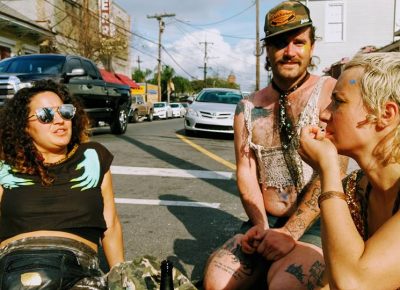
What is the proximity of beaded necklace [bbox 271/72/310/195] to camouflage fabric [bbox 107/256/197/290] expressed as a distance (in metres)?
1.05

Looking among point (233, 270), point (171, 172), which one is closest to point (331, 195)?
point (233, 270)

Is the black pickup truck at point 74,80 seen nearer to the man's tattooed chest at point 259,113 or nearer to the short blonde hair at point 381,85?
the man's tattooed chest at point 259,113

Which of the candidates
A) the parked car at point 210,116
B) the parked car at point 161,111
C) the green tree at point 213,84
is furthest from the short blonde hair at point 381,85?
the green tree at point 213,84

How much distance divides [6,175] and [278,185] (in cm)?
163

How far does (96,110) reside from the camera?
12445mm

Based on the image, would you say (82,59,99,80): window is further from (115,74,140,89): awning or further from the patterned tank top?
(115,74,140,89): awning

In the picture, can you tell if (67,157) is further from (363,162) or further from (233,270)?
(363,162)

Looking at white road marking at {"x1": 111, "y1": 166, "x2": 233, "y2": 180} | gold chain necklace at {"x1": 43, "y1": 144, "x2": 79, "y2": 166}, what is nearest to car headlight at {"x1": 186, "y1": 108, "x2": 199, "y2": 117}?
white road marking at {"x1": 111, "y1": 166, "x2": 233, "y2": 180}

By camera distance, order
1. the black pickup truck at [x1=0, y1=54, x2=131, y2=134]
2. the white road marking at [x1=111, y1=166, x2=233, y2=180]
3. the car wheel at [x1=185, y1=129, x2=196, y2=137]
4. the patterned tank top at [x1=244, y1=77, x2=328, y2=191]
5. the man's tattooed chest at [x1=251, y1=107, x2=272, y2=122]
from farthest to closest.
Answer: the car wheel at [x1=185, y1=129, x2=196, y2=137] → the black pickup truck at [x1=0, y1=54, x2=131, y2=134] → the white road marking at [x1=111, y1=166, x2=233, y2=180] → the man's tattooed chest at [x1=251, y1=107, x2=272, y2=122] → the patterned tank top at [x1=244, y1=77, x2=328, y2=191]

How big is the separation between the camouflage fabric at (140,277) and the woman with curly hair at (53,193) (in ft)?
0.30

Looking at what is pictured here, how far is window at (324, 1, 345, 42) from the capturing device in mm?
25344

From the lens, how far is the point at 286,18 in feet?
9.35

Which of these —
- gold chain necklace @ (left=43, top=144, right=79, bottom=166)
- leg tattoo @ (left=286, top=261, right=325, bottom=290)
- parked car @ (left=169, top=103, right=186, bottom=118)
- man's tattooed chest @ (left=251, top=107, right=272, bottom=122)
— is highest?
man's tattooed chest @ (left=251, top=107, right=272, bottom=122)

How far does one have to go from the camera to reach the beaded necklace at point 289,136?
2975mm
